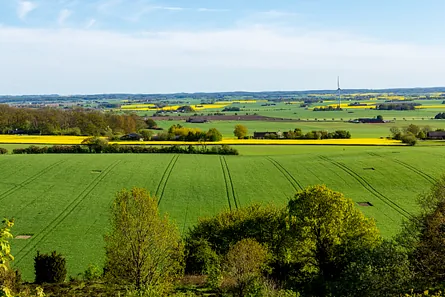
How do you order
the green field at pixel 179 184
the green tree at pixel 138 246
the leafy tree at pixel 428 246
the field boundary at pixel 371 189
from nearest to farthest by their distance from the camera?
the leafy tree at pixel 428 246
the green tree at pixel 138 246
the green field at pixel 179 184
the field boundary at pixel 371 189

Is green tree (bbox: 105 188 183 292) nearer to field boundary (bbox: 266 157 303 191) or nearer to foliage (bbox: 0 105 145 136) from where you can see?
field boundary (bbox: 266 157 303 191)

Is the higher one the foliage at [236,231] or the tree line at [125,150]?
the tree line at [125,150]

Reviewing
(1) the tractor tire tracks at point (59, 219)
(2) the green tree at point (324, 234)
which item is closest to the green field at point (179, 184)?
(1) the tractor tire tracks at point (59, 219)

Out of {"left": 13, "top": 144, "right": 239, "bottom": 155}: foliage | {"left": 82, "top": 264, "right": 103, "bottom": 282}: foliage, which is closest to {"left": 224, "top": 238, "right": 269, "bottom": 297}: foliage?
{"left": 82, "top": 264, "right": 103, "bottom": 282}: foliage

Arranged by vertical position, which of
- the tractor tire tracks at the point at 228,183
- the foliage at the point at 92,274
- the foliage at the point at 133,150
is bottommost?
the foliage at the point at 92,274

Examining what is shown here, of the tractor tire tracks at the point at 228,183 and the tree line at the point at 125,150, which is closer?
the tractor tire tracks at the point at 228,183

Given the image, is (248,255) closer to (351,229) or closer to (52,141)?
(351,229)

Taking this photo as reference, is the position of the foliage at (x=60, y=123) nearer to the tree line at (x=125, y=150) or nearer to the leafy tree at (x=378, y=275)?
the tree line at (x=125, y=150)


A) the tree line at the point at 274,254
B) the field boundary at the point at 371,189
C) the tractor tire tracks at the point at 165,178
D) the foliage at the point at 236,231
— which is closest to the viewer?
the tree line at the point at 274,254
